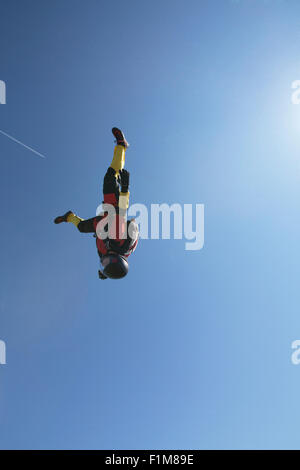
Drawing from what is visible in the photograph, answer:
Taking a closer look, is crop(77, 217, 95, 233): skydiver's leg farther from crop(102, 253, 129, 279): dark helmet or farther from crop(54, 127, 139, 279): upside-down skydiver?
crop(102, 253, 129, 279): dark helmet

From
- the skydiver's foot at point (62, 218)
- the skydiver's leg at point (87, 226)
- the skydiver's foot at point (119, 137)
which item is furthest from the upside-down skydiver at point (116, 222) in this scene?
the skydiver's foot at point (62, 218)

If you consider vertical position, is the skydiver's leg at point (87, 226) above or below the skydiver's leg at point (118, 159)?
below

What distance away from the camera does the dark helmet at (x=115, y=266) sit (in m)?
6.12

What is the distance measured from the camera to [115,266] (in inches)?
240

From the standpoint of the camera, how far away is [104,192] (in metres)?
6.23

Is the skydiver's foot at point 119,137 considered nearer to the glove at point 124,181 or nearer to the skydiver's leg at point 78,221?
the glove at point 124,181

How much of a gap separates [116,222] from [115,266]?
3.09 ft

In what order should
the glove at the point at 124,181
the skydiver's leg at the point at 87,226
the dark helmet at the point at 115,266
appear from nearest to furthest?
the dark helmet at the point at 115,266 < the glove at the point at 124,181 < the skydiver's leg at the point at 87,226

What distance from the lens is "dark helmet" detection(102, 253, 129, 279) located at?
6.12 meters

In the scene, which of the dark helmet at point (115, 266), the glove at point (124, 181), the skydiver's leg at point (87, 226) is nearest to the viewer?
the dark helmet at point (115, 266)

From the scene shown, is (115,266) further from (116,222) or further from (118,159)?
(118,159)

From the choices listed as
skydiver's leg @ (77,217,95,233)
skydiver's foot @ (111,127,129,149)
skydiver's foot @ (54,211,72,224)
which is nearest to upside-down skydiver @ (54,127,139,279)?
skydiver's foot @ (111,127,129,149)
